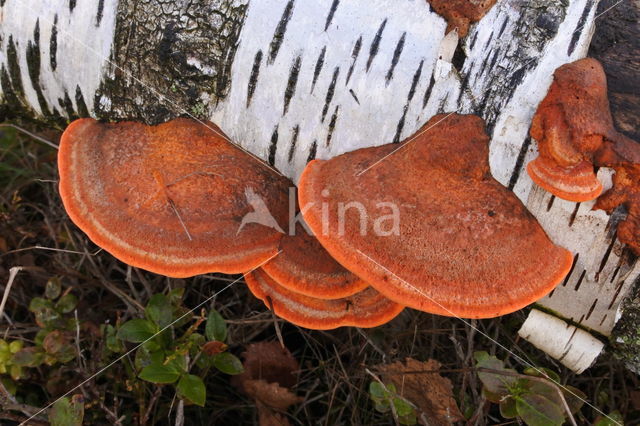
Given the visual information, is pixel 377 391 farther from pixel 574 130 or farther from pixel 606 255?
pixel 574 130

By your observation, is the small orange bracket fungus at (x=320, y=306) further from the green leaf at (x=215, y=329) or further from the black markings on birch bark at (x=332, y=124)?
the black markings on birch bark at (x=332, y=124)

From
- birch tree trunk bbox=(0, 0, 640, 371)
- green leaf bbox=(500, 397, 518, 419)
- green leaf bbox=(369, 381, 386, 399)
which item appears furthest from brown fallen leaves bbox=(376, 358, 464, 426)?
birch tree trunk bbox=(0, 0, 640, 371)

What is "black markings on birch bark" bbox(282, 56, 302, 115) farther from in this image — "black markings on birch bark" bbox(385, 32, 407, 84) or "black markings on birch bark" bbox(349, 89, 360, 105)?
"black markings on birch bark" bbox(385, 32, 407, 84)

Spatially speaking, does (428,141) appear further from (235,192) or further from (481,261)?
(235,192)

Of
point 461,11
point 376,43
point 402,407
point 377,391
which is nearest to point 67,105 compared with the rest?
point 376,43

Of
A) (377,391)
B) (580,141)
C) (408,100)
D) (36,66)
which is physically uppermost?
(580,141)

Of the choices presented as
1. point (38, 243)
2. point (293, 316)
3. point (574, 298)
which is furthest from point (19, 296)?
point (574, 298)

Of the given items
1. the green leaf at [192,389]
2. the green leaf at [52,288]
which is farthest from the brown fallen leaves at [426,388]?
the green leaf at [52,288]
